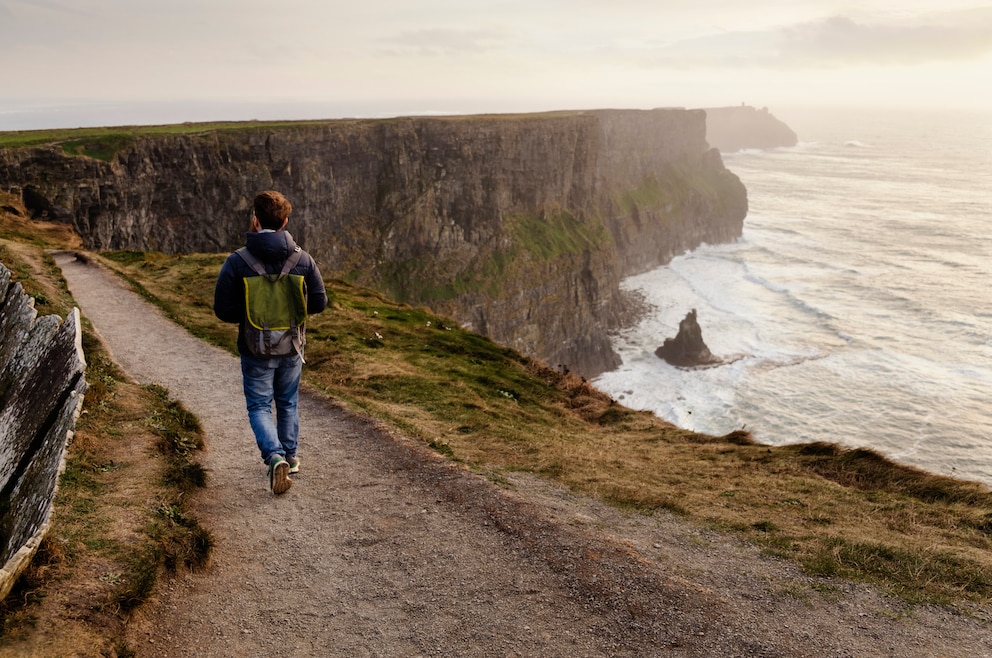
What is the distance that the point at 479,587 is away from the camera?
Result: 7355 mm

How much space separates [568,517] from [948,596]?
4.92 m

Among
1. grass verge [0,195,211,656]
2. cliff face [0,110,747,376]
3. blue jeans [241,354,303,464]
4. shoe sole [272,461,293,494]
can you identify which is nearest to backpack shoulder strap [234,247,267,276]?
blue jeans [241,354,303,464]

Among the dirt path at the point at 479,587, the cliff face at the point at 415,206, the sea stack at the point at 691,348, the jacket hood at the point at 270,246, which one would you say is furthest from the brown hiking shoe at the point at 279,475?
the sea stack at the point at 691,348

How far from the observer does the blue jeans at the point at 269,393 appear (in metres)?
8.63

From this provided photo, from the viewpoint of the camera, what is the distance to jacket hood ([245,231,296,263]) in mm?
8039

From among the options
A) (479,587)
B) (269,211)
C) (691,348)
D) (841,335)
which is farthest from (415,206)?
(479,587)

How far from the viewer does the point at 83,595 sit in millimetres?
6254

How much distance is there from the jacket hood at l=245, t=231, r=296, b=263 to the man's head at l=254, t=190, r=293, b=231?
0.15m

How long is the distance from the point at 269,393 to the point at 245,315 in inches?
49.1

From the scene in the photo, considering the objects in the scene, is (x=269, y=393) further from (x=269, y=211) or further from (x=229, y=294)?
(x=269, y=211)

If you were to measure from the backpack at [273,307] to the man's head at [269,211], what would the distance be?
435 millimetres

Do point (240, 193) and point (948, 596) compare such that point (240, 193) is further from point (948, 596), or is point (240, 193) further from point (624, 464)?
point (948, 596)

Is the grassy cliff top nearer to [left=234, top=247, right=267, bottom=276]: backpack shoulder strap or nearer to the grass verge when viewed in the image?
the grass verge

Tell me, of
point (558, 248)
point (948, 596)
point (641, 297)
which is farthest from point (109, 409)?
point (641, 297)
